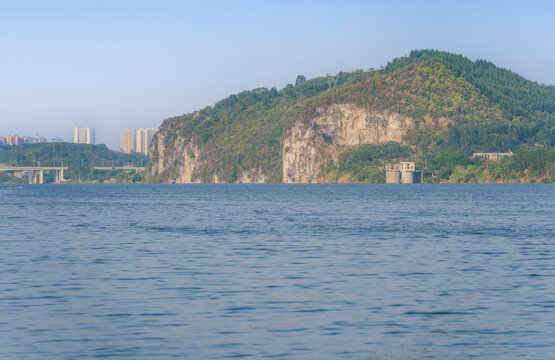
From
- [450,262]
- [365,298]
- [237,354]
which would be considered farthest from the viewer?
[450,262]

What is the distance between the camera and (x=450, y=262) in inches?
1508

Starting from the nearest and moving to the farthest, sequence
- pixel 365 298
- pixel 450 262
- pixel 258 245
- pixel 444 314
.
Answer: pixel 444 314
pixel 365 298
pixel 450 262
pixel 258 245

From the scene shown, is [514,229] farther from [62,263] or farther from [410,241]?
[62,263]

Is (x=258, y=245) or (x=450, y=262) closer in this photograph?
(x=450, y=262)

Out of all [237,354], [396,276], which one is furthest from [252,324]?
[396,276]

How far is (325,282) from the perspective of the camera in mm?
30922

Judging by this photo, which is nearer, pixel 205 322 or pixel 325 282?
pixel 205 322

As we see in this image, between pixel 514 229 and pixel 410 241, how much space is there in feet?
46.8

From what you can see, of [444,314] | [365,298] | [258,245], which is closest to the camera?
[444,314]

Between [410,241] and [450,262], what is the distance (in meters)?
11.6

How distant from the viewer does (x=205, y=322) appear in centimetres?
2261

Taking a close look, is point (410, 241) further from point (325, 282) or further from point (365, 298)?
point (365, 298)

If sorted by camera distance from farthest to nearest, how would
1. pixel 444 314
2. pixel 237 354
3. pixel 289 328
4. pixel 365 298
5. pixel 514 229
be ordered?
pixel 514 229 → pixel 365 298 → pixel 444 314 → pixel 289 328 → pixel 237 354

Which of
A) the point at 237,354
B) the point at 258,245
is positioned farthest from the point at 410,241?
the point at 237,354
